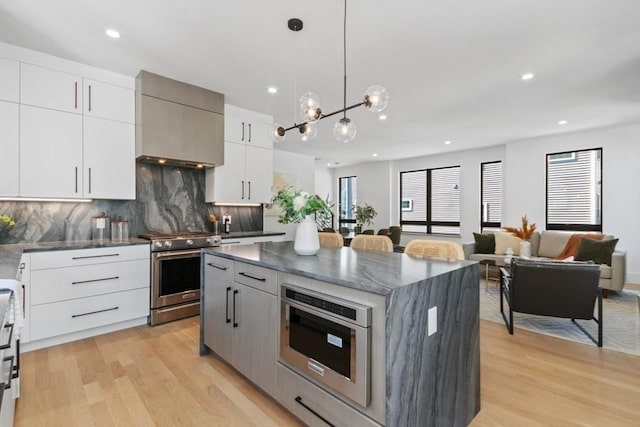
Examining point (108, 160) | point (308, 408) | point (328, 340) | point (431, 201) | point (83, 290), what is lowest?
point (308, 408)

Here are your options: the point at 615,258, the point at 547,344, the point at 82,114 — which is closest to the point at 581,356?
the point at 547,344

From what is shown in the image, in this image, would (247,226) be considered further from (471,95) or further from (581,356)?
(581,356)

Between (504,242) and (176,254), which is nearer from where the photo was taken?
(176,254)

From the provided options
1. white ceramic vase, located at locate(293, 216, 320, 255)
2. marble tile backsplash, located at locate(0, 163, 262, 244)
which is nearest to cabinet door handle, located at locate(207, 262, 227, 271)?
white ceramic vase, located at locate(293, 216, 320, 255)

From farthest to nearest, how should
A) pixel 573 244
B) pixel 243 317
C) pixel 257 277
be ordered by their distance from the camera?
1. pixel 573 244
2. pixel 243 317
3. pixel 257 277

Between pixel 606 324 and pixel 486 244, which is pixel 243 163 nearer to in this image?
pixel 486 244

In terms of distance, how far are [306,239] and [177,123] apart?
2499 millimetres

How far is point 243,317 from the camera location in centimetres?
222

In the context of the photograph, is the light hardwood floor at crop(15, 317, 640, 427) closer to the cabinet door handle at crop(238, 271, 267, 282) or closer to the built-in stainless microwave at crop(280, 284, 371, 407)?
the built-in stainless microwave at crop(280, 284, 371, 407)

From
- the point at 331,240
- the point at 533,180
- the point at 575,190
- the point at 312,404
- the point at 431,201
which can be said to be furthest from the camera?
the point at 431,201

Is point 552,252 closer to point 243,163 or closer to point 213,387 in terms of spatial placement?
point 243,163

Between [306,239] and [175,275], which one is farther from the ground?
[306,239]

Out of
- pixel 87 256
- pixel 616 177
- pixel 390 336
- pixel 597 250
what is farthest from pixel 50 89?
pixel 616 177

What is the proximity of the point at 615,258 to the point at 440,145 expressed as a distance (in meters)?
3.72
